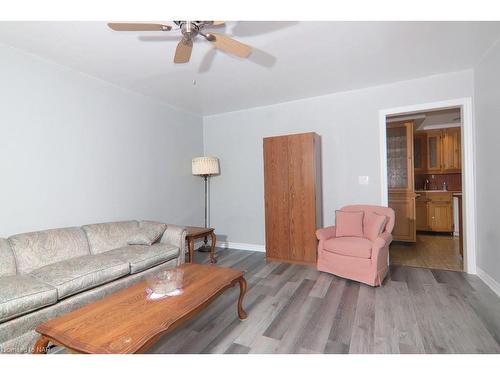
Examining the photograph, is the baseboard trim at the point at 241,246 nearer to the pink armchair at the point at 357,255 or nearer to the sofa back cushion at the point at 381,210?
the pink armchair at the point at 357,255

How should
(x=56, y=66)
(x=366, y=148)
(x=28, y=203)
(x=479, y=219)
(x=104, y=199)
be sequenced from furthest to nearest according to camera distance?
(x=366, y=148), (x=104, y=199), (x=479, y=219), (x=56, y=66), (x=28, y=203)

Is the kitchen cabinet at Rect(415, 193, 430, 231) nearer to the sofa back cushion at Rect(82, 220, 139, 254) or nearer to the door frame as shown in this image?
the door frame

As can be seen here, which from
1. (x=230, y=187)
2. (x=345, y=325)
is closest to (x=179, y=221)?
(x=230, y=187)

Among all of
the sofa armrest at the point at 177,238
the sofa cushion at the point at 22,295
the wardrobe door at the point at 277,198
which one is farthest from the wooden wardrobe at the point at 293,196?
the sofa cushion at the point at 22,295

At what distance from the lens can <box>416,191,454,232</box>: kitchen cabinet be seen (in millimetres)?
5020

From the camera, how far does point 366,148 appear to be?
3496 millimetres

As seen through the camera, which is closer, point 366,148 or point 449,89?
point 449,89

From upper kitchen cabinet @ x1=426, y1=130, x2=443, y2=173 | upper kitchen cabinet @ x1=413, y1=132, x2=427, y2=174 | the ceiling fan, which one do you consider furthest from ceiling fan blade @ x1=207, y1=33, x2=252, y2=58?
upper kitchen cabinet @ x1=426, y1=130, x2=443, y2=173

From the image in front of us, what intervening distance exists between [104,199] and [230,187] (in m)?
2.11

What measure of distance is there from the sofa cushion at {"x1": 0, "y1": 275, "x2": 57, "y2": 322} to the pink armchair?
271 centimetres

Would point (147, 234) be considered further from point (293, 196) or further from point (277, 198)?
point (293, 196)

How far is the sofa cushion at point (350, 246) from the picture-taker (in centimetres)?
269
